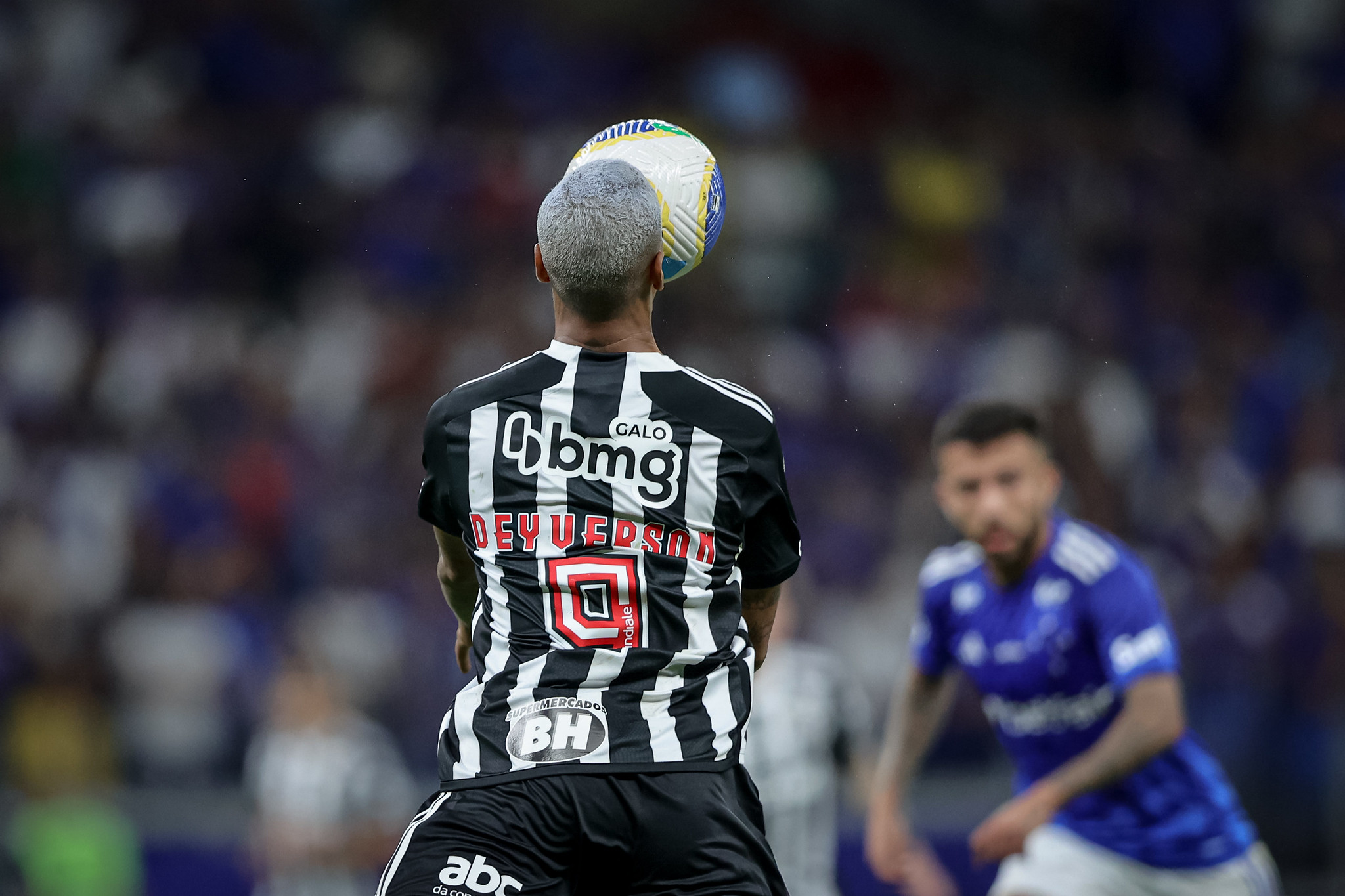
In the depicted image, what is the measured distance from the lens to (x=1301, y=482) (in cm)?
1036

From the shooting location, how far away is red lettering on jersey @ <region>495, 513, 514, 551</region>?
3.15 meters

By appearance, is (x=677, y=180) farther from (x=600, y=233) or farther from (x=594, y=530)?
(x=594, y=530)

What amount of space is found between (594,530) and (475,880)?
66 centimetres

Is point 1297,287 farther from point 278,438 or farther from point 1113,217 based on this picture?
point 278,438

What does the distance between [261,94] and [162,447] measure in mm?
3687

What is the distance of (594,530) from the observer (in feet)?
10.2

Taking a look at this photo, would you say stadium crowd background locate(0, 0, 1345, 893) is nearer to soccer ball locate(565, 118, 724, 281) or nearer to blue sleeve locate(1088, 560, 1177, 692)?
blue sleeve locate(1088, 560, 1177, 692)

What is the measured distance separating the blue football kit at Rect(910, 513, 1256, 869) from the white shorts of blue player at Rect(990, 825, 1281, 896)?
1.4 inches

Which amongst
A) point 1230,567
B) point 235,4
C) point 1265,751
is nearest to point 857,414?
point 1230,567

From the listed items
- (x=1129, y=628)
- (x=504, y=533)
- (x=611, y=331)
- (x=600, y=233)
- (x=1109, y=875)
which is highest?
(x=600, y=233)

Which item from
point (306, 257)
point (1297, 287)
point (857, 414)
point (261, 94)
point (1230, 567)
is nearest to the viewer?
point (1230, 567)

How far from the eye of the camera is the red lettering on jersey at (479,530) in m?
3.19

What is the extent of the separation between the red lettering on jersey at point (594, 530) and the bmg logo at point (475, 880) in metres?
0.60

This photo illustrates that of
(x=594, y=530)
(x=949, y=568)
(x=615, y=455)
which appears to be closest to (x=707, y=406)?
(x=615, y=455)
